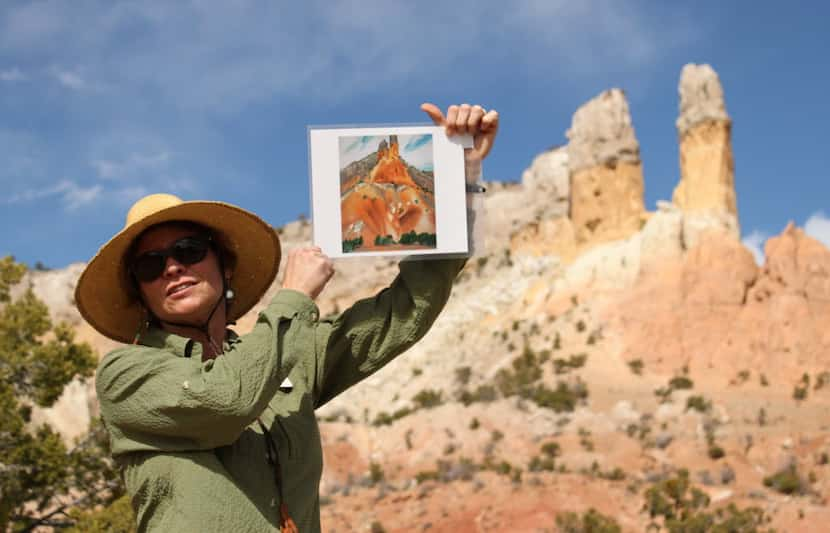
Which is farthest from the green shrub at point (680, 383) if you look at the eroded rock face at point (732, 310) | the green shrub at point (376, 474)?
the green shrub at point (376, 474)

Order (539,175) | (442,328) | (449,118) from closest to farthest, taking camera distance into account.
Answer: (449,118) < (442,328) < (539,175)

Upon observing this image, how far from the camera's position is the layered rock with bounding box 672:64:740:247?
76.8ft

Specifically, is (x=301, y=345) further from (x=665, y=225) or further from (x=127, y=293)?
(x=665, y=225)

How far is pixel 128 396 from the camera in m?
1.81

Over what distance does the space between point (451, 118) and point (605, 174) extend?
25.5 metres

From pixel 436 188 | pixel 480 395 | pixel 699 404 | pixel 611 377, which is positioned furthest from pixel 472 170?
pixel 611 377

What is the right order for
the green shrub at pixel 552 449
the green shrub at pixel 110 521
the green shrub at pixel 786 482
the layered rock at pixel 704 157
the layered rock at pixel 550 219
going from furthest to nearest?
the layered rock at pixel 550 219 < the layered rock at pixel 704 157 < the green shrub at pixel 552 449 < the green shrub at pixel 786 482 < the green shrub at pixel 110 521

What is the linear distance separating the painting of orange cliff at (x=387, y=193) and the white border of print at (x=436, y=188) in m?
0.01

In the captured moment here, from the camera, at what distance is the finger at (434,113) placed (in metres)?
2.21

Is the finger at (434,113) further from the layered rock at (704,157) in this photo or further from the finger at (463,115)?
the layered rock at (704,157)

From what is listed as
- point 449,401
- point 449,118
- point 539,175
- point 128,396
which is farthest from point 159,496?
point 539,175

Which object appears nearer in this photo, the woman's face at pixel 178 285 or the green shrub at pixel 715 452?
the woman's face at pixel 178 285

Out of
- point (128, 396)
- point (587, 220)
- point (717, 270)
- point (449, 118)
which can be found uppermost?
point (587, 220)

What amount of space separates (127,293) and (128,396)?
0.48 m
